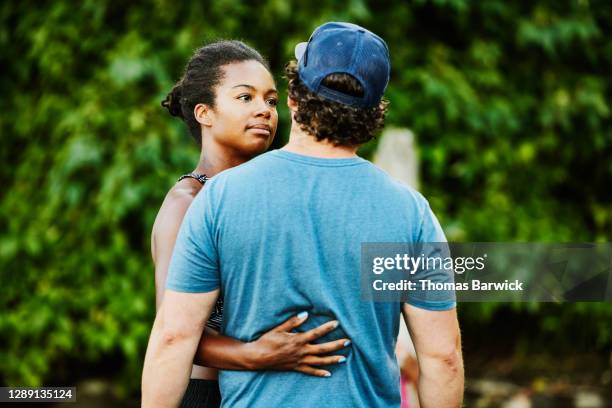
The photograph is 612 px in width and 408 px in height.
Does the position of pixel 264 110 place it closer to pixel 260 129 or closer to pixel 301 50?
pixel 260 129

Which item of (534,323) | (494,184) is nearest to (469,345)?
(534,323)

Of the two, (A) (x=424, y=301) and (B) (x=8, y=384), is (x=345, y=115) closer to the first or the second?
(A) (x=424, y=301)

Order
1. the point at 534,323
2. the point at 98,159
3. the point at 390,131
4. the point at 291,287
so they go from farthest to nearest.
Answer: the point at 534,323 < the point at 98,159 < the point at 390,131 < the point at 291,287

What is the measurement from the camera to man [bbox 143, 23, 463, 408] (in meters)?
1.63

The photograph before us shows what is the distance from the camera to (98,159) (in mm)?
4840

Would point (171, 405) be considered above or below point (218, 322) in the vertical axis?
below

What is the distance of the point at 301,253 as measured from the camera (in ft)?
5.34

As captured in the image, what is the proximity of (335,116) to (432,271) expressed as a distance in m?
0.38

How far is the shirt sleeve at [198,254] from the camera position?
1.66m

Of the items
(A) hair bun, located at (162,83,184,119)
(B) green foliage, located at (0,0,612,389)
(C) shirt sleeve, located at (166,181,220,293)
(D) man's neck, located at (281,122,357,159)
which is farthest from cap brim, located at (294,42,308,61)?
(B) green foliage, located at (0,0,612,389)

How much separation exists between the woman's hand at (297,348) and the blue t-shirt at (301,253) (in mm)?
16

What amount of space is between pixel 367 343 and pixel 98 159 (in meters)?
3.47

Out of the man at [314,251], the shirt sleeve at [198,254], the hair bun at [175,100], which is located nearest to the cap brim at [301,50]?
the man at [314,251]

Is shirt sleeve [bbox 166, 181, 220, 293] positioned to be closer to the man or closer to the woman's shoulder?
the man
